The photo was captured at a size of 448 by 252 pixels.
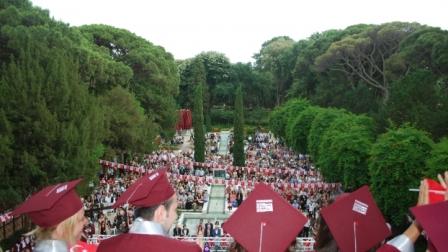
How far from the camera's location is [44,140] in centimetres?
1992

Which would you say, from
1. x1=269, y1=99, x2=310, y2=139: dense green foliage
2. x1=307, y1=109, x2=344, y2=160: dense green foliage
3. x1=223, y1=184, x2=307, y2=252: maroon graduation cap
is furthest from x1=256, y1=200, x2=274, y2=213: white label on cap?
x1=269, y1=99, x2=310, y2=139: dense green foliage

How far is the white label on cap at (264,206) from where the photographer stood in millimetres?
5418

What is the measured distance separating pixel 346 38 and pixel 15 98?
33523 mm

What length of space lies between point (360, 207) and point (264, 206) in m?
1.03

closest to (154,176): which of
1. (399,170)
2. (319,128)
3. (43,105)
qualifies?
(43,105)

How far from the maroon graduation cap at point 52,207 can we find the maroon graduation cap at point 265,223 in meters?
1.57

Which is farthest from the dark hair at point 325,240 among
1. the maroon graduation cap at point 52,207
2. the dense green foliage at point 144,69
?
the dense green foliage at point 144,69

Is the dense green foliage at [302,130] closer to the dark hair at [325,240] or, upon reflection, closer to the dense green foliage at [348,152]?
the dense green foliage at [348,152]

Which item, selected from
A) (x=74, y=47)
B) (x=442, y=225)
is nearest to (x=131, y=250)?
(x=442, y=225)

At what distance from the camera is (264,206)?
5.44 metres

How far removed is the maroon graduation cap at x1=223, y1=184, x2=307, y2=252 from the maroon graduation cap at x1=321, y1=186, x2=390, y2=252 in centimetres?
32

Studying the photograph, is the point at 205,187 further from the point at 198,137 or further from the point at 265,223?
the point at 265,223

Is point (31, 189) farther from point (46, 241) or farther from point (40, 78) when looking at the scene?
point (46, 241)

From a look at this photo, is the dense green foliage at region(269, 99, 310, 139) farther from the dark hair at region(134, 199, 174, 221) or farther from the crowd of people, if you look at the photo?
the dark hair at region(134, 199, 174, 221)
